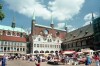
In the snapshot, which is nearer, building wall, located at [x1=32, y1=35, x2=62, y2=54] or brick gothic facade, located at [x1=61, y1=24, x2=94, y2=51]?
brick gothic facade, located at [x1=61, y1=24, x2=94, y2=51]

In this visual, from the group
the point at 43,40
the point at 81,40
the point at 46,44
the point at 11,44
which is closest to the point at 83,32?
the point at 81,40

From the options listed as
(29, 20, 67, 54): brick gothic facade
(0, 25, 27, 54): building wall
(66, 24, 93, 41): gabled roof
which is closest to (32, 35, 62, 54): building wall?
(29, 20, 67, 54): brick gothic facade

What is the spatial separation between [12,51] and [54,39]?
2103 cm

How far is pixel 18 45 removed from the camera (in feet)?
274

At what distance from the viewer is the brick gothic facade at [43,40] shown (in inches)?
3300

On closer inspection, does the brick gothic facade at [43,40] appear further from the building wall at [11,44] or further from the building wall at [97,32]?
the building wall at [97,32]

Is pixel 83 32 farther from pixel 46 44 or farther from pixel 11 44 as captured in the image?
pixel 11 44

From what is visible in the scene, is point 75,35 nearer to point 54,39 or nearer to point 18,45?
point 54,39

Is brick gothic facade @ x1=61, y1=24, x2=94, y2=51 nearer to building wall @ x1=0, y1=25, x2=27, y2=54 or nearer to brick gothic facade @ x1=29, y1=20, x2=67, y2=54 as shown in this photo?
brick gothic facade @ x1=29, y1=20, x2=67, y2=54

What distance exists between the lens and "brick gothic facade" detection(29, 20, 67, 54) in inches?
3300

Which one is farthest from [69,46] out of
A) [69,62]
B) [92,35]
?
[69,62]

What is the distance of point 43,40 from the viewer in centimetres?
8638

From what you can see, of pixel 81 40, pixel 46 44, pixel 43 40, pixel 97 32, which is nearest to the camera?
pixel 97 32

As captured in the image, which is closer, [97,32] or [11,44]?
[97,32]
